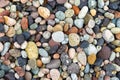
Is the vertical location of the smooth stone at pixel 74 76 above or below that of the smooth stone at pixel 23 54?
below

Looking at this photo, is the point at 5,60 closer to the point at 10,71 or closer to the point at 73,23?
the point at 10,71

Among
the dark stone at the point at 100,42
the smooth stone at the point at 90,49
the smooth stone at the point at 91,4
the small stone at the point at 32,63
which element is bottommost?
the small stone at the point at 32,63

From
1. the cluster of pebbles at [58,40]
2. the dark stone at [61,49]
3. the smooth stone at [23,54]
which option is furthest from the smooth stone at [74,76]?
the smooth stone at [23,54]

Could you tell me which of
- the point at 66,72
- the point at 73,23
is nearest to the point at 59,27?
the point at 73,23

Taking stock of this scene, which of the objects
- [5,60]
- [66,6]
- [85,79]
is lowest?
[85,79]

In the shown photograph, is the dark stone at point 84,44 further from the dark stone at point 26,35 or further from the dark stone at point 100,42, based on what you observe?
the dark stone at point 26,35

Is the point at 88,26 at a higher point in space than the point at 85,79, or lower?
higher

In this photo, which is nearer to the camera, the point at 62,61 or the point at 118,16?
the point at 62,61

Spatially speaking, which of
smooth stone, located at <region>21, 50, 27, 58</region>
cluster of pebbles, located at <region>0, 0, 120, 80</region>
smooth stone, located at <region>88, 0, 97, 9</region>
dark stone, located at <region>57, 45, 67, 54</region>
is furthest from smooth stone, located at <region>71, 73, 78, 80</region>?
smooth stone, located at <region>88, 0, 97, 9</region>
